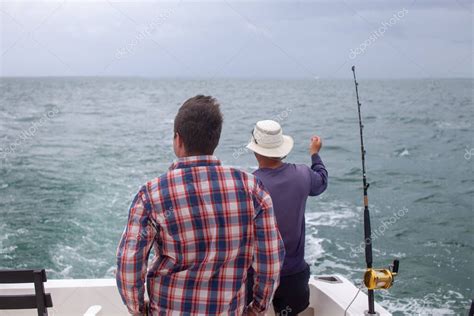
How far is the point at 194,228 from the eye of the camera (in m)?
1.46

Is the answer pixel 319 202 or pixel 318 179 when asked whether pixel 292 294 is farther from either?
pixel 319 202

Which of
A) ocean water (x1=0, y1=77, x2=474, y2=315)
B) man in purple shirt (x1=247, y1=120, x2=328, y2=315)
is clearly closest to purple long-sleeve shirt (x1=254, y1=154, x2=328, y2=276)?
man in purple shirt (x1=247, y1=120, x2=328, y2=315)

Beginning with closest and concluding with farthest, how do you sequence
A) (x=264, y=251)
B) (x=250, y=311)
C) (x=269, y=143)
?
(x=264, y=251) < (x=250, y=311) < (x=269, y=143)

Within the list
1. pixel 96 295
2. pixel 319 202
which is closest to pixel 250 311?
pixel 96 295

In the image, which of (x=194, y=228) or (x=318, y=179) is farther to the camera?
(x=318, y=179)

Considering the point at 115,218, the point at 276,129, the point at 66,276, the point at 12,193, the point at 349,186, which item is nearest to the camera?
the point at 276,129

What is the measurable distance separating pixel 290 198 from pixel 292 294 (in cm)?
40

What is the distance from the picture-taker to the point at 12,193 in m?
9.88

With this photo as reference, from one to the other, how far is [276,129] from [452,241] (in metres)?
6.83

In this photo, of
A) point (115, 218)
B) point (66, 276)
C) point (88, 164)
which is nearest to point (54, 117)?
point (88, 164)

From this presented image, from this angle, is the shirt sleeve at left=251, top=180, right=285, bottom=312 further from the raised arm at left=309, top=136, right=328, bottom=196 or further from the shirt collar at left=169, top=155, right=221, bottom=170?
the raised arm at left=309, top=136, right=328, bottom=196

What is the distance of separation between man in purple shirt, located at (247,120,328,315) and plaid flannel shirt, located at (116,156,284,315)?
0.54 m

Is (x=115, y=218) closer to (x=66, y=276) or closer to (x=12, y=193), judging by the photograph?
(x=66, y=276)

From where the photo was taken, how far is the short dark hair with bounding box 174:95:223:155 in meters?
1.47
